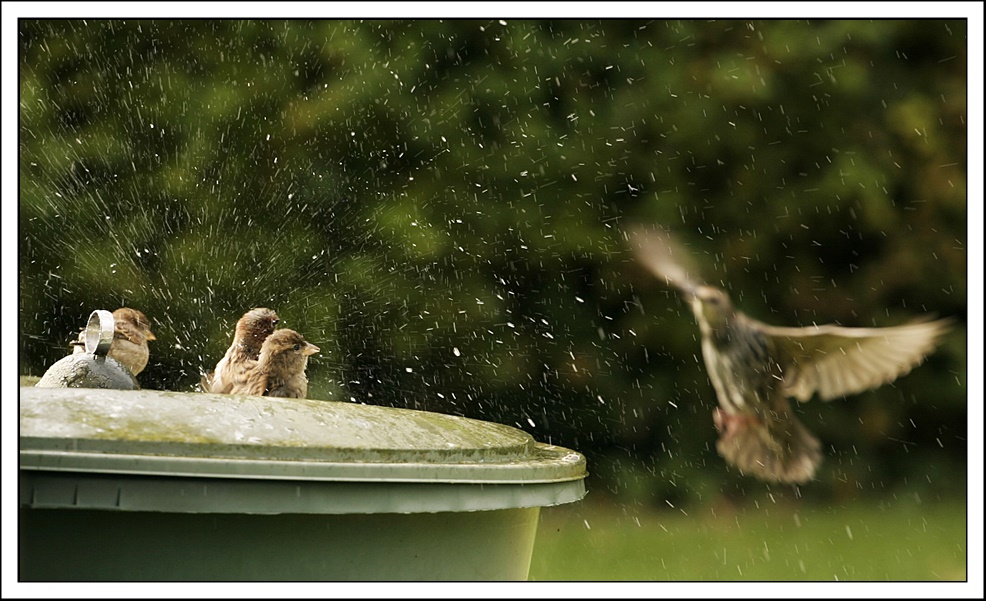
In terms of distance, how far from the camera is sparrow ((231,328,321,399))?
7.28 ft

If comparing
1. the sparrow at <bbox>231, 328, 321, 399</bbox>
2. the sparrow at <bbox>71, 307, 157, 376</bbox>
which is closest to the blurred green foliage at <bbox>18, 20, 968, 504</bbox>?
the sparrow at <bbox>71, 307, 157, 376</bbox>

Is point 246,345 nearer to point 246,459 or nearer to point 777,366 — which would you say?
point 246,459

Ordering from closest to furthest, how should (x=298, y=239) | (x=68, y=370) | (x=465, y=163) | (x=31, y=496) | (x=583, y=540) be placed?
1. (x=31, y=496)
2. (x=68, y=370)
3. (x=298, y=239)
4. (x=465, y=163)
5. (x=583, y=540)

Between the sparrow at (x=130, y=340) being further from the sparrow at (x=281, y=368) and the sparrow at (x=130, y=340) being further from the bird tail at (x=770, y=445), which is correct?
the bird tail at (x=770, y=445)

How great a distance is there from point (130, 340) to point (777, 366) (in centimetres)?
180

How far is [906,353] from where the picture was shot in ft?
9.42

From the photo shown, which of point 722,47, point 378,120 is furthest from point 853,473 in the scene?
point 378,120

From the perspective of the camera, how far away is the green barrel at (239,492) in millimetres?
1406

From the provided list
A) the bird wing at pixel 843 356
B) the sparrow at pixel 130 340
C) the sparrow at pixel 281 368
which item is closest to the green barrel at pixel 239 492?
the sparrow at pixel 281 368

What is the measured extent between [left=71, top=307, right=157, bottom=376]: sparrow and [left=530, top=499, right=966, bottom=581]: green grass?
94.1 inches

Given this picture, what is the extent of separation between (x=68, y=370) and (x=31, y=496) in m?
0.47

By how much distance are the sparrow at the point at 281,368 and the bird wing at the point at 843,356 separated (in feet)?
4.29

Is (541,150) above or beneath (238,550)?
above

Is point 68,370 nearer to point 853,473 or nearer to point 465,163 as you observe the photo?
point 465,163
